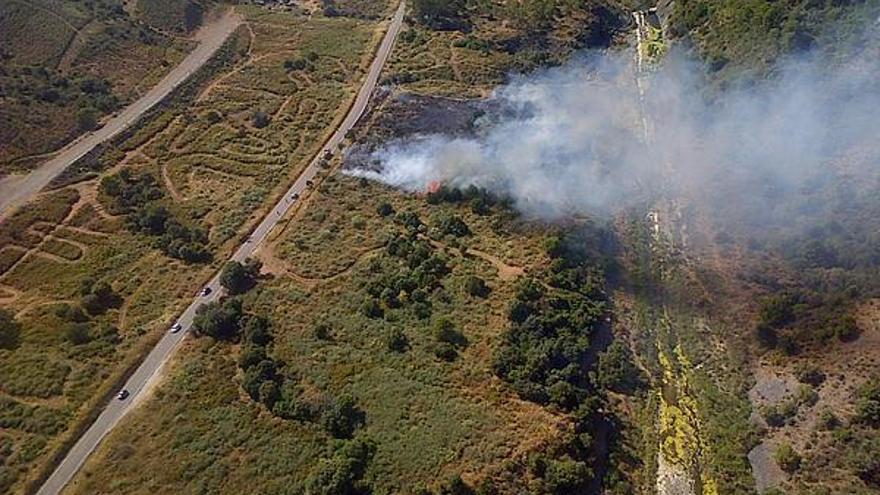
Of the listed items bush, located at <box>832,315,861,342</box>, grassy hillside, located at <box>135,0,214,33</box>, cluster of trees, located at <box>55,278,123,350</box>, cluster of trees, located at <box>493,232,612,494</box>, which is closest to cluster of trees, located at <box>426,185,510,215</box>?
cluster of trees, located at <box>493,232,612,494</box>

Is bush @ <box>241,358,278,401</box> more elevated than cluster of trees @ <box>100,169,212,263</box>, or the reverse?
cluster of trees @ <box>100,169,212,263</box>

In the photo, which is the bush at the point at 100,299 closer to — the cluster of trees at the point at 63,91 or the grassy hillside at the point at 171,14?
the cluster of trees at the point at 63,91

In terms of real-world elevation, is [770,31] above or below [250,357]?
above

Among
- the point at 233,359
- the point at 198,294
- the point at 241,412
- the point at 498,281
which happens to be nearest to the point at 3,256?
the point at 198,294

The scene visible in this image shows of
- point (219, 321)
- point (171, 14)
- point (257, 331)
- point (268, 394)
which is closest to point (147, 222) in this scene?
Result: point (219, 321)

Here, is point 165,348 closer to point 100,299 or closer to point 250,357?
point 250,357

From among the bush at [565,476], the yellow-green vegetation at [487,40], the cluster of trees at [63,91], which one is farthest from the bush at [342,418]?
the cluster of trees at [63,91]

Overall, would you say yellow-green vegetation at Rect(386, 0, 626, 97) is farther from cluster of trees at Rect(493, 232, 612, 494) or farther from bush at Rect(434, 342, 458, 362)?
bush at Rect(434, 342, 458, 362)
